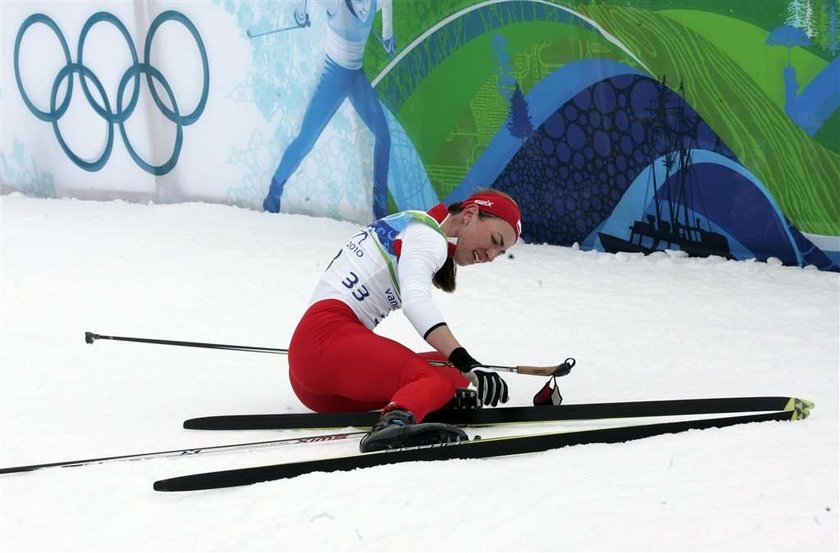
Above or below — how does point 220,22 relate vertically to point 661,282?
above

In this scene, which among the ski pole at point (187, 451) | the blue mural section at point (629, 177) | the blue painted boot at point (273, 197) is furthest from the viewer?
the blue painted boot at point (273, 197)

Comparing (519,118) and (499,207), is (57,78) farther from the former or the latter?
(499,207)

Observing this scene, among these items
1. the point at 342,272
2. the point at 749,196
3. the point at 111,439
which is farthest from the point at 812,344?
the point at 111,439

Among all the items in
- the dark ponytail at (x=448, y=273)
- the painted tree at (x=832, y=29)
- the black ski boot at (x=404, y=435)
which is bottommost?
the black ski boot at (x=404, y=435)

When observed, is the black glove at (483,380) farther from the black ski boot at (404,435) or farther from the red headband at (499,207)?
the red headband at (499,207)

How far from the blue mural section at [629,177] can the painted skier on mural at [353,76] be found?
2.60 feet

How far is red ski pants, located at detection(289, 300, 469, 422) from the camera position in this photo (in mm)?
3488

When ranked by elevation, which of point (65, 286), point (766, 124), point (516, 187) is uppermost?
point (766, 124)

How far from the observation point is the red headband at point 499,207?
149 inches

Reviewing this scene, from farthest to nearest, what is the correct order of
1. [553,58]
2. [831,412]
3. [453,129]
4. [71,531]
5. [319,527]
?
[453,129] < [553,58] < [831,412] < [71,531] < [319,527]

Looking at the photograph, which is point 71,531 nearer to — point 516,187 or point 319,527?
point 319,527

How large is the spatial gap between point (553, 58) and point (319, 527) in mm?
5040

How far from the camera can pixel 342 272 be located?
388cm

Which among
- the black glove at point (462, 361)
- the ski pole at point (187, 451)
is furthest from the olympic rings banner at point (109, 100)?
the black glove at point (462, 361)
